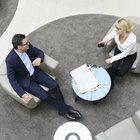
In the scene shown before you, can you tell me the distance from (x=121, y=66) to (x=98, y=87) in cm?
55

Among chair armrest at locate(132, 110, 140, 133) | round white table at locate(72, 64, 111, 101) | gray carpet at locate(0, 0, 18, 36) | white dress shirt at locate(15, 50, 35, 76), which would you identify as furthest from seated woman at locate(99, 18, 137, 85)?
gray carpet at locate(0, 0, 18, 36)

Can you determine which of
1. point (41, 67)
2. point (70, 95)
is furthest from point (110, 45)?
point (41, 67)

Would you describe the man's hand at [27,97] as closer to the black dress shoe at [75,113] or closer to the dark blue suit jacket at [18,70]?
the dark blue suit jacket at [18,70]

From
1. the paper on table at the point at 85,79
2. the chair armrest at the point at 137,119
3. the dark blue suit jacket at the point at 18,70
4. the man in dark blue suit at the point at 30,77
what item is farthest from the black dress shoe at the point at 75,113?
the chair armrest at the point at 137,119

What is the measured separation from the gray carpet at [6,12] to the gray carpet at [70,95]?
0.63 m

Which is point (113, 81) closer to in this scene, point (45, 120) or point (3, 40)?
point (45, 120)

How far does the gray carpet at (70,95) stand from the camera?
4.61 metres

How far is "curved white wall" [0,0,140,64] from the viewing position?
570cm

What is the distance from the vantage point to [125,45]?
4465 mm

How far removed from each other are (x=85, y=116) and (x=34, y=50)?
1274 mm

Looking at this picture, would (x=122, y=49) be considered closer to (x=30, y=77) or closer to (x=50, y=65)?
(x=50, y=65)

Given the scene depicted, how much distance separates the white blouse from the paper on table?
0.41m

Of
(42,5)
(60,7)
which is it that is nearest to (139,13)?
(60,7)

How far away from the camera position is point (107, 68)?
4902 millimetres
